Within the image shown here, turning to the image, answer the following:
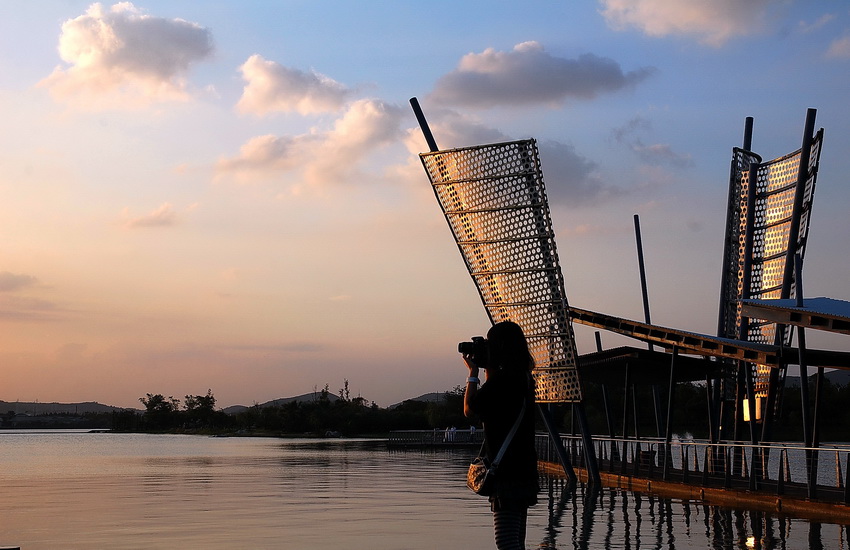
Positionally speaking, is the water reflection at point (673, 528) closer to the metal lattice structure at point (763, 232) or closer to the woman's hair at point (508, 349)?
the woman's hair at point (508, 349)

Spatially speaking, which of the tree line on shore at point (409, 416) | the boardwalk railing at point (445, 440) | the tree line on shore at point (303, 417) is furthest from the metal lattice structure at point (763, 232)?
the tree line on shore at point (303, 417)

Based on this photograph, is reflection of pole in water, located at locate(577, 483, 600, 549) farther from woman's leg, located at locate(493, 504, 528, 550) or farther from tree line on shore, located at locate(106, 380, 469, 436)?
tree line on shore, located at locate(106, 380, 469, 436)

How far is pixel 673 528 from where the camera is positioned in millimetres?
12391

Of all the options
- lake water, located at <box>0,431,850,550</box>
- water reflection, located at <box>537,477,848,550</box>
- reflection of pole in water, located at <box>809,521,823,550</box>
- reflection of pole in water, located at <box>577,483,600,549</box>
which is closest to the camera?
reflection of pole in water, located at <box>809,521,823,550</box>

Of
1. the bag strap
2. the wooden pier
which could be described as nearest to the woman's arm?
the bag strap

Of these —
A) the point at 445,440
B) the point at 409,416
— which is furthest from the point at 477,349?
the point at 409,416

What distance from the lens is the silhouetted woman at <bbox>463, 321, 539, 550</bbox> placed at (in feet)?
18.0

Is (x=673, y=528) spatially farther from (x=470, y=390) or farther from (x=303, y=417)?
(x=303, y=417)

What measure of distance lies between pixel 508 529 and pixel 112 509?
468 inches

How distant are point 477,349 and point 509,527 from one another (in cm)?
92

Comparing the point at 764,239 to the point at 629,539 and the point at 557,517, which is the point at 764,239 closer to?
the point at 557,517

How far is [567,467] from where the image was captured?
22.5 meters

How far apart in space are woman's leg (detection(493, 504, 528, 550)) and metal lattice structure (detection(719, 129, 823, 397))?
17.8 meters

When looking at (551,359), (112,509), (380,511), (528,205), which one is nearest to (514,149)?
(528,205)
